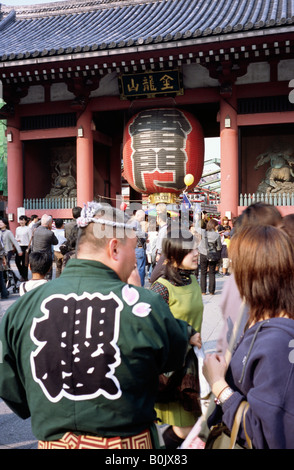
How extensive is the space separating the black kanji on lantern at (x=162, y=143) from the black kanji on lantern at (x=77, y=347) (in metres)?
10.4

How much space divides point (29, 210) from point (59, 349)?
1233 centimetres

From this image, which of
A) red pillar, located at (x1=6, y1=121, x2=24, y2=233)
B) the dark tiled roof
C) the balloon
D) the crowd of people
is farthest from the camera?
red pillar, located at (x1=6, y1=121, x2=24, y2=233)

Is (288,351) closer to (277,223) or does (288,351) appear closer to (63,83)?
(277,223)

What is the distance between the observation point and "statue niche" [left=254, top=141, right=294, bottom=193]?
12.0m

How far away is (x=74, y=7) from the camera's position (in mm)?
15078

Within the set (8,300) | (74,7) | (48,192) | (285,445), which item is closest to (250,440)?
(285,445)

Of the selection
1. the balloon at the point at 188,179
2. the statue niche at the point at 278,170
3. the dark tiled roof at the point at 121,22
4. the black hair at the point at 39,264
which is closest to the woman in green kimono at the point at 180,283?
the black hair at the point at 39,264

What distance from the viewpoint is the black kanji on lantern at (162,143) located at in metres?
11.5

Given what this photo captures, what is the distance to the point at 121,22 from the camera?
13.2 metres

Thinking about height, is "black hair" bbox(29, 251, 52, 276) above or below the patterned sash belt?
above

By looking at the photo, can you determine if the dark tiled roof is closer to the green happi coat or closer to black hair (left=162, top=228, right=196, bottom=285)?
black hair (left=162, top=228, right=196, bottom=285)

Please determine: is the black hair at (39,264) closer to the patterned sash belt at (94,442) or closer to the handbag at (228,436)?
the patterned sash belt at (94,442)

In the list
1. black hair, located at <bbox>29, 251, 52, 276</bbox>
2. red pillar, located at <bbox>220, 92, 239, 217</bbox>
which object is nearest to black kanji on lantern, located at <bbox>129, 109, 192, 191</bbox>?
red pillar, located at <bbox>220, 92, 239, 217</bbox>

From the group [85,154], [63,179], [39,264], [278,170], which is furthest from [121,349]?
[63,179]
